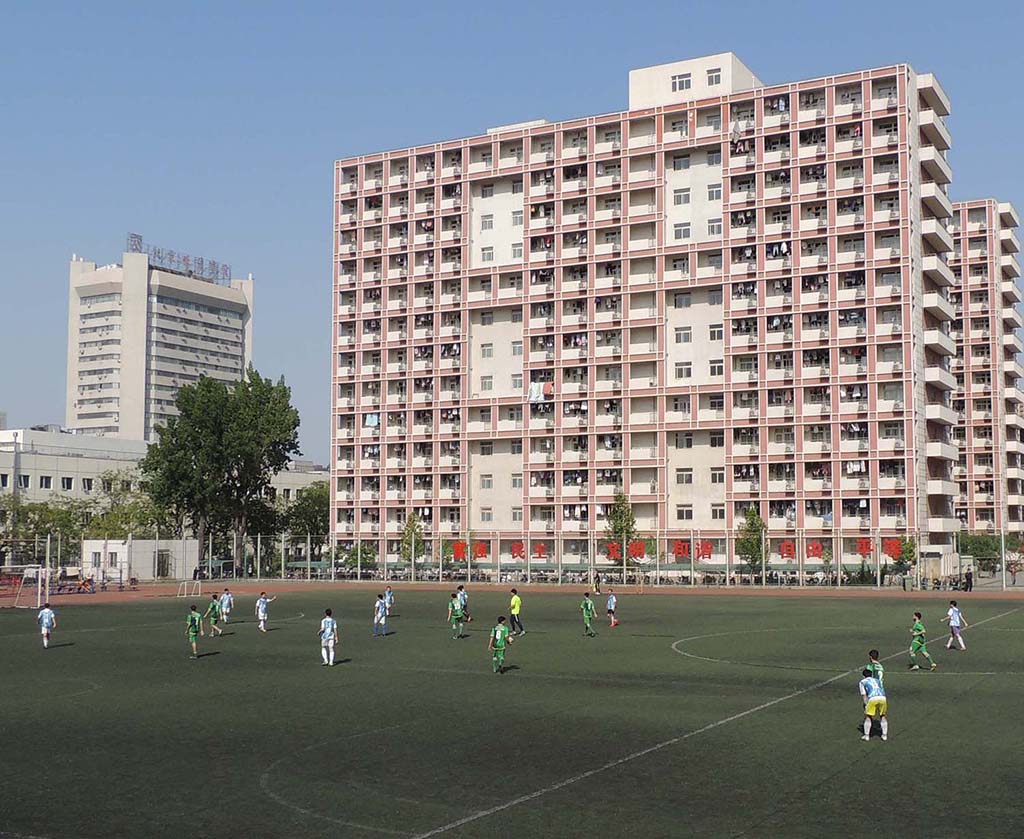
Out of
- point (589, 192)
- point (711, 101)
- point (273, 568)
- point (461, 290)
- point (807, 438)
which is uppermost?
point (711, 101)

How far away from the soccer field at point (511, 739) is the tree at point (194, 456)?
7670 cm

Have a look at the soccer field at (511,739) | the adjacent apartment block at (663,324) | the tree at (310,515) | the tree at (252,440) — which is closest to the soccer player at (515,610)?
the soccer field at (511,739)

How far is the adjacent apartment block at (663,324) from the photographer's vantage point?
110m

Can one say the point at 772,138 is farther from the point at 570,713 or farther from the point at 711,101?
the point at 570,713

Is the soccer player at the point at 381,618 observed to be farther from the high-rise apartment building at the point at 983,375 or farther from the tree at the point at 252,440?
the high-rise apartment building at the point at 983,375

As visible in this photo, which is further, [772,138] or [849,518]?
[772,138]

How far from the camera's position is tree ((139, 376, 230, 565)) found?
418ft

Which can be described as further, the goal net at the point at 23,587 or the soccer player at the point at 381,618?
the goal net at the point at 23,587

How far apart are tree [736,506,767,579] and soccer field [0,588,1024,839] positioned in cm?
5577

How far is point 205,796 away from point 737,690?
1859 centimetres

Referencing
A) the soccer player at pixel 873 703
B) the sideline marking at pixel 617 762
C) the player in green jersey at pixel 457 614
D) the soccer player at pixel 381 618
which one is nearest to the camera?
the sideline marking at pixel 617 762

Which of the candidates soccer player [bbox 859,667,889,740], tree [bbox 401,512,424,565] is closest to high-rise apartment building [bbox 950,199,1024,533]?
tree [bbox 401,512,424,565]

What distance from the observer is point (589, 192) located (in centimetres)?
12519

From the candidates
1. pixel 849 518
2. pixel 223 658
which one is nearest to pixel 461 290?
pixel 849 518
